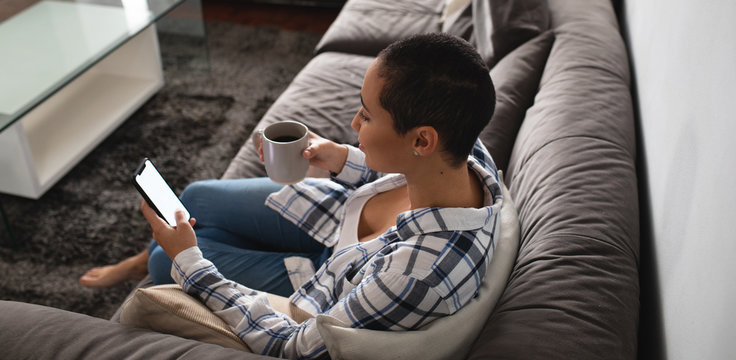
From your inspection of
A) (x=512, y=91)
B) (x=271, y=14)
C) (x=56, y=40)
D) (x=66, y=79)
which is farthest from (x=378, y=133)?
(x=271, y=14)

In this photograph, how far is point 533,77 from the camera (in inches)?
64.4

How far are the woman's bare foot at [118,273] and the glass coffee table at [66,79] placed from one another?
1.70 ft

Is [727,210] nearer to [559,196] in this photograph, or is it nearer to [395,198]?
[559,196]

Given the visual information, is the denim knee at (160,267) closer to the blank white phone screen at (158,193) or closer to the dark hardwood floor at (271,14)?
the blank white phone screen at (158,193)

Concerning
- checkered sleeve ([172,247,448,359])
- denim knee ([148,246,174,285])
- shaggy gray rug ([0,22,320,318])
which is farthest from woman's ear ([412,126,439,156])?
shaggy gray rug ([0,22,320,318])

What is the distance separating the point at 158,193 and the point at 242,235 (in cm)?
33

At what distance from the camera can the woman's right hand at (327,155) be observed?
4.20ft

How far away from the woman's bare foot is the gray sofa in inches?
14.8

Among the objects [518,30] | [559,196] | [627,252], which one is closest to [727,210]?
[627,252]

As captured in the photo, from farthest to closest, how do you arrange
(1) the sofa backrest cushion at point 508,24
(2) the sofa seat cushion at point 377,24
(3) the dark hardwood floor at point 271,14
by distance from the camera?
(3) the dark hardwood floor at point 271,14 → (2) the sofa seat cushion at point 377,24 → (1) the sofa backrest cushion at point 508,24

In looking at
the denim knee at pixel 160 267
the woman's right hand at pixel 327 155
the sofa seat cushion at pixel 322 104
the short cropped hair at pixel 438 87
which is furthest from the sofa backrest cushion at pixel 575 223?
the denim knee at pixel 160 267

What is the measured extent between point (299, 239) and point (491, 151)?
1.64ft

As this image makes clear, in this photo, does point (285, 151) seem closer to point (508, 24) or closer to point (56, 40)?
point (508, 24)

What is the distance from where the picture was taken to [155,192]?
1.14 metres
